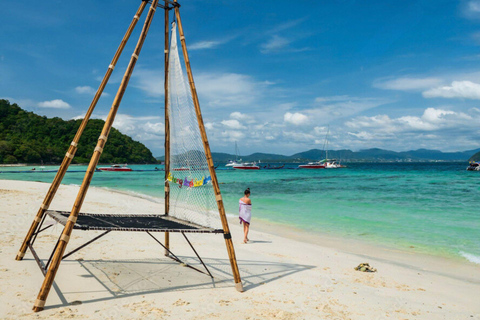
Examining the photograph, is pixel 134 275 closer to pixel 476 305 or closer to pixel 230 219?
pixel 476 305

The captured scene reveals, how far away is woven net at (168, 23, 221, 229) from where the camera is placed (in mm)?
5430

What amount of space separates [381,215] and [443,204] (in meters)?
6.79

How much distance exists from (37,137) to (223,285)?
108 m

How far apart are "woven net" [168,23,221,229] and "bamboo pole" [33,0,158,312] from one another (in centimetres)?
96

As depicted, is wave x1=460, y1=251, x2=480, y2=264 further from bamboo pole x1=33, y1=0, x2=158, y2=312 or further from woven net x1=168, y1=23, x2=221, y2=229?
bamboo pole x1=33, y1=0, x2=158, y2=312

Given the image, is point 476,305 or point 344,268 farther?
point 344,268

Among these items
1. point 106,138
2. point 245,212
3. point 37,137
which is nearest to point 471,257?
point 245,212

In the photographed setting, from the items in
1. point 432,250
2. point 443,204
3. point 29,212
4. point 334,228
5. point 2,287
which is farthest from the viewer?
point 443,204

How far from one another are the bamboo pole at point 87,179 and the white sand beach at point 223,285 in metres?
0.27

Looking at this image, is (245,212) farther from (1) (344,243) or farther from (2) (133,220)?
(2) (133,220)

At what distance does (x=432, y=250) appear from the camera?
9305 mm

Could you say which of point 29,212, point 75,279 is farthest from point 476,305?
point 29,212

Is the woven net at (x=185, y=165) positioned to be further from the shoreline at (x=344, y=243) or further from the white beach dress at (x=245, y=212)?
the shoreline at (x=344, y=243)

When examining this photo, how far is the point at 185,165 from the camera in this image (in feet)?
19.1
